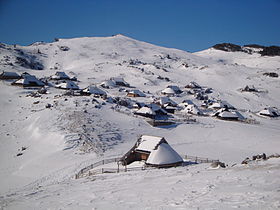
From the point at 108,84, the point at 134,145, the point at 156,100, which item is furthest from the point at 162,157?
the point at 108,84

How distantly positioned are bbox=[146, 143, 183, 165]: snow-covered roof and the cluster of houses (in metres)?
20.5

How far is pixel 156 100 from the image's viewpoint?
60281 millimetres

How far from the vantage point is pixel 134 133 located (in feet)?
124

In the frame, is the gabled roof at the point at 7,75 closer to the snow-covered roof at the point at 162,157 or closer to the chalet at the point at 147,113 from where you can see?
the chalet at the point at 147,113

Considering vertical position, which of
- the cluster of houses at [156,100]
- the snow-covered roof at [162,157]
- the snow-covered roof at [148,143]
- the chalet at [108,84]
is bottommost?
the snow-covered roof at [162,157]

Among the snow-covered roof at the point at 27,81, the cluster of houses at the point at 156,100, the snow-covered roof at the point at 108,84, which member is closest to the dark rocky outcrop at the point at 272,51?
the cluster of houses at the point at 156,100

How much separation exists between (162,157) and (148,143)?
3519 millimetres

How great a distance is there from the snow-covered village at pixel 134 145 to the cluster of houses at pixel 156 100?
1.02 feet

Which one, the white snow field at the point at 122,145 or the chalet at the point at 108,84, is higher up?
the chalet at the point at 108,84

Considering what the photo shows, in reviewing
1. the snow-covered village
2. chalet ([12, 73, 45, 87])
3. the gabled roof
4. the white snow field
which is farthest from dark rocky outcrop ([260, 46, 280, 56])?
the gabled roof

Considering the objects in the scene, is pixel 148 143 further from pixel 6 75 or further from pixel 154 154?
pixel 6 75

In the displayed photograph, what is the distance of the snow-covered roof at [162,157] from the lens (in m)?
23.8

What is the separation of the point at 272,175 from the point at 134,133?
26.9 meters

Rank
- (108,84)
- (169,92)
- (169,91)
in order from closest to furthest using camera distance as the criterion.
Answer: (169,92) < (169,91) < (108,84)
